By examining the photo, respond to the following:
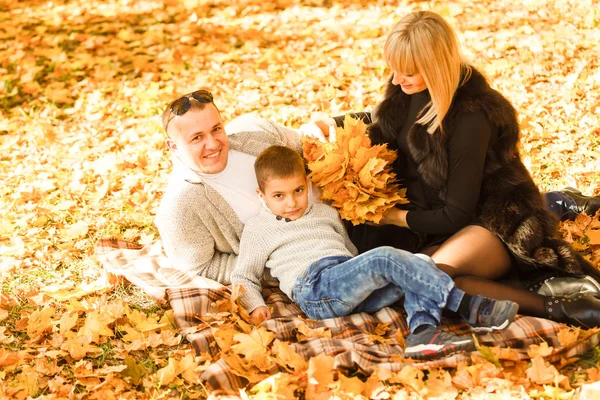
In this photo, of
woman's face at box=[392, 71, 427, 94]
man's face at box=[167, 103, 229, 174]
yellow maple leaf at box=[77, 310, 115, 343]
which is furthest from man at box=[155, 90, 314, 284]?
woman's face at box=[392, 71, 427, 94]

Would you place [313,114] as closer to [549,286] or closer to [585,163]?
[585,163]

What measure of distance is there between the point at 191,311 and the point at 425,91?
1676mm

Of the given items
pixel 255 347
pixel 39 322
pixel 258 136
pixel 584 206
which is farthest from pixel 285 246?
pixel 584 206

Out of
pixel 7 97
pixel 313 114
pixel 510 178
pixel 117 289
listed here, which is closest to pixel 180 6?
pixel 7 97

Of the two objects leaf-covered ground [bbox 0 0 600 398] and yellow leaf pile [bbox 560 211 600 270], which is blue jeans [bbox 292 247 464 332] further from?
yellow leaf pile [bbox 560 211 600 270]

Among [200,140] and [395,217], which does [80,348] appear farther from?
[395,217]

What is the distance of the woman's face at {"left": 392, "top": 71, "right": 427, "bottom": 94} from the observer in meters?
3.39

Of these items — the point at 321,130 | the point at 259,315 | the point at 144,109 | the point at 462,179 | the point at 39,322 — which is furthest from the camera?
the point at 144,109

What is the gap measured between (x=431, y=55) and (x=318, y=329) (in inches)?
56.2

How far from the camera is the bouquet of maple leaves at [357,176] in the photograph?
3.54 meters

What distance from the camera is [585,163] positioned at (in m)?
4.87

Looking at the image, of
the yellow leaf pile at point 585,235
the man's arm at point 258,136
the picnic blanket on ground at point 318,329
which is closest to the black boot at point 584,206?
the yellow leaf pile at point 585,235

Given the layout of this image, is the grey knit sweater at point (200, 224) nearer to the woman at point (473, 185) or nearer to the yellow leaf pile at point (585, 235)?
the woman at point (473, 185)

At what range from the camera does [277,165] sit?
3.57 meters
